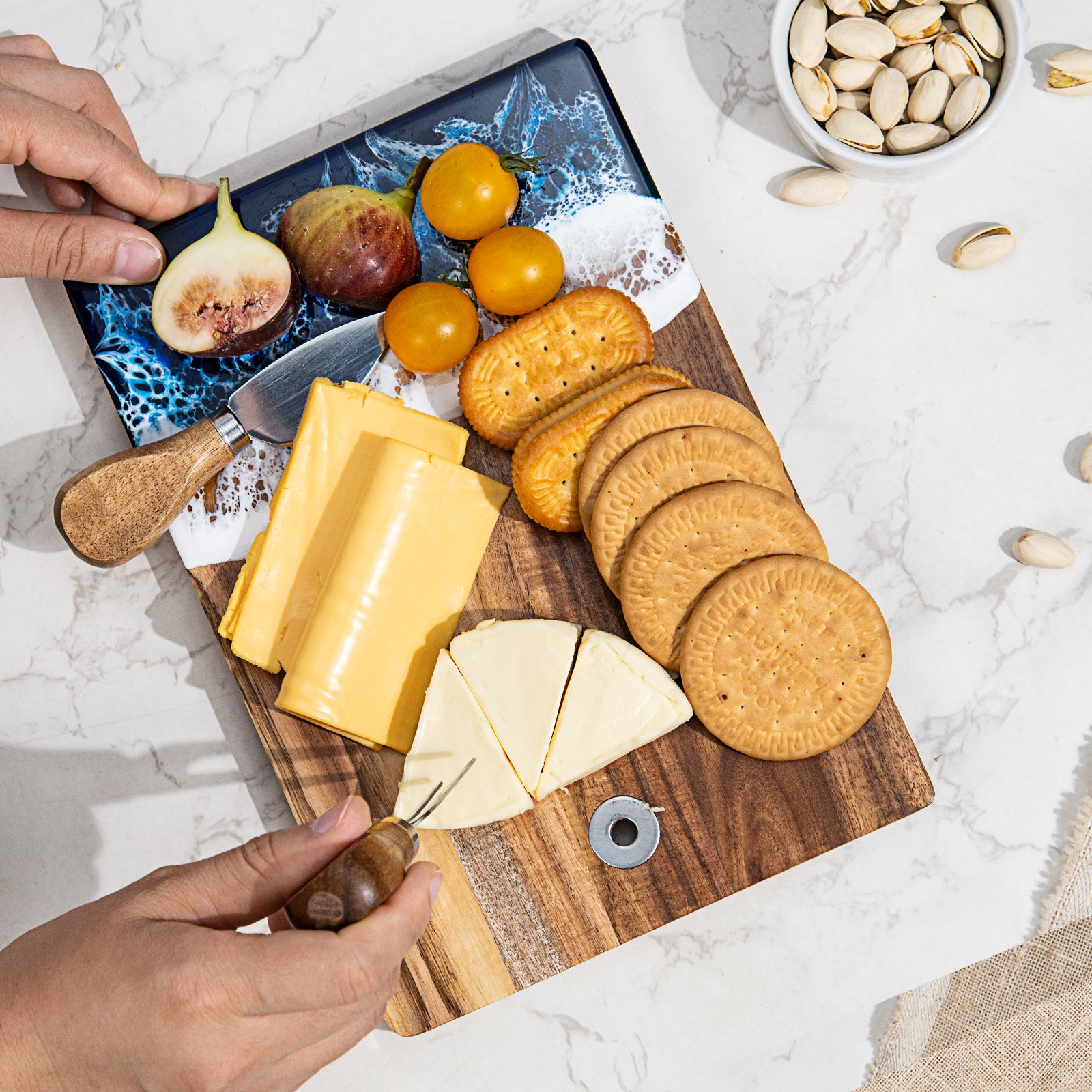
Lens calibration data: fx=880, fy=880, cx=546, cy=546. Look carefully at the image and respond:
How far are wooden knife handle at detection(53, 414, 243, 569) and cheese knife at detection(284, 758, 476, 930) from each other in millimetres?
816

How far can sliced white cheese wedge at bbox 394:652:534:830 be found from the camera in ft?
5.28

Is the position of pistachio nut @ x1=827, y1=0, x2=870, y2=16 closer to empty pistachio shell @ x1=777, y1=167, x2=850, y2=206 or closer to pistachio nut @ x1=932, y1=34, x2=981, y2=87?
pistachio nut @ x1=932, y1=34, x2=981, y2=87

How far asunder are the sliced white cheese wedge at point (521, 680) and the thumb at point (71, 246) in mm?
991

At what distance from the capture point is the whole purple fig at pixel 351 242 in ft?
5.49

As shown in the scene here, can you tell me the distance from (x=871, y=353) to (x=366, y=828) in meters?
1.41

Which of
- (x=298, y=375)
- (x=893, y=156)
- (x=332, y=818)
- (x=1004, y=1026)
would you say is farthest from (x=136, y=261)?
(x=1004, y=1026)

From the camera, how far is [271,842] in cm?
125

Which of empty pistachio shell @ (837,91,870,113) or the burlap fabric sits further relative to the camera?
the burlap fabric

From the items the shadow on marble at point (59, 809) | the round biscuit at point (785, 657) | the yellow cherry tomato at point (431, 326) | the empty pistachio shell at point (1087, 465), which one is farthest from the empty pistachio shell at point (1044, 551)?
the shadow on marble at point (59, 809)

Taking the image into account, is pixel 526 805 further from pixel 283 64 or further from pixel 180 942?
pixel 283 64

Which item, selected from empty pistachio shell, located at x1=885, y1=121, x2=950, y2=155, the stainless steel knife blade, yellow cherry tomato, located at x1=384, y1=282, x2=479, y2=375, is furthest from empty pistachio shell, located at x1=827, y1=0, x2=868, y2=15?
the stainless steel knife blade

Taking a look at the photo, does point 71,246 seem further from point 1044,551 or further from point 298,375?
point 1044,551

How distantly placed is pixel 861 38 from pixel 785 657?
122cm

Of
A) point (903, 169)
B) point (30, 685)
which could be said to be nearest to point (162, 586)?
point (30, 685)
